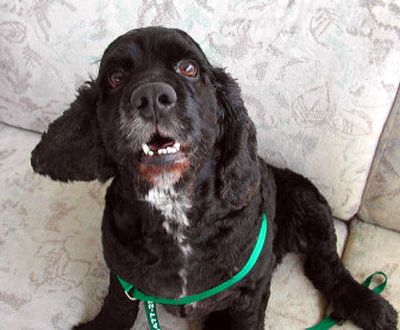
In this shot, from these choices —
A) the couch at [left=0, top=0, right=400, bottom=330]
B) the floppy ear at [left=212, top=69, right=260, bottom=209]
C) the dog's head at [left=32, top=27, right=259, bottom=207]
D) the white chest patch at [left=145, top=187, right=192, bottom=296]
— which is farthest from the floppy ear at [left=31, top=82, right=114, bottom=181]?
the couch at [left=0, top=0, right=400, bottom=330]

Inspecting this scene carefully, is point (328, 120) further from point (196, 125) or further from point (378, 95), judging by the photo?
point (196, 125)

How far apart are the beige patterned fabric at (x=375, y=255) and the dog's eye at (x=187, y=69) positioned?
712mm

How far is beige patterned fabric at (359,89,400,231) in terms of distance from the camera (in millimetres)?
1192

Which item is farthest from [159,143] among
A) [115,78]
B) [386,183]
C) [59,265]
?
[386,183]

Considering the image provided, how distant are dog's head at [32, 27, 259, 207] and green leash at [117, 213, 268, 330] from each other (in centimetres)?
15

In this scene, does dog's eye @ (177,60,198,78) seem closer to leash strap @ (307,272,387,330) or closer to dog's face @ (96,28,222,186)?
dog's face @ (96,28,222,186)

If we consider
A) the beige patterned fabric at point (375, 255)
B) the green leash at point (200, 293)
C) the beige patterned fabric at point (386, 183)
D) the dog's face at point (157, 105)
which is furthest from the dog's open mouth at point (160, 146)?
the beige patterned fabric at point (375, 255)

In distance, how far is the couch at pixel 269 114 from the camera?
1137 millimetres

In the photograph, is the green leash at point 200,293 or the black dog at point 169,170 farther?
the green leash at point 200,293

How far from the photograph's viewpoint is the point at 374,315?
1.17 meters

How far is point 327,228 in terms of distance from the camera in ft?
4.14

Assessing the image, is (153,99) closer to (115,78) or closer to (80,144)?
(115,78)

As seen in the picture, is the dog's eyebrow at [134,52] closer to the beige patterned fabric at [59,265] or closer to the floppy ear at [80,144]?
the floppy ear at [80,144]

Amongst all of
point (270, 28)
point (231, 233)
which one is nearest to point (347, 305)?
point (231, 233)
